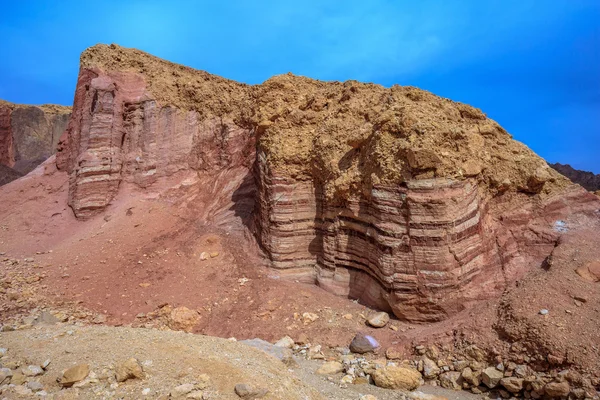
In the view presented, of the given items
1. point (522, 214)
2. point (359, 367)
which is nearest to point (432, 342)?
point (359, 367)

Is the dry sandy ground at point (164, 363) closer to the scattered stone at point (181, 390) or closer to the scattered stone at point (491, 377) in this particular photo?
the scattered stone at point (181, 390)

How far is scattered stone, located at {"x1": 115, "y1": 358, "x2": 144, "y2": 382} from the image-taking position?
451cm

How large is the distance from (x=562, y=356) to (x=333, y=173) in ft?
18.3

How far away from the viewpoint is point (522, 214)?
A: 28.7ft

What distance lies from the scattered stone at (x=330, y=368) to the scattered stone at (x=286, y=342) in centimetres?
113

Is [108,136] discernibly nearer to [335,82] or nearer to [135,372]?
[335,82]

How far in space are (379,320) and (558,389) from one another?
3.17 m

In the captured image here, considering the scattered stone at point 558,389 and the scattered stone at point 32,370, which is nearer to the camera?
the scattered stone at point 32,370

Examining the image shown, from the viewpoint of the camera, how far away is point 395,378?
605cm

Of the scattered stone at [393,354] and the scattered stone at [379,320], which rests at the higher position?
the scattered stone at [379,320]

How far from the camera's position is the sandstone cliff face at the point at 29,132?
3294cm

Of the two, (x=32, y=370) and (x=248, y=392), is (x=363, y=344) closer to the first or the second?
(x=248, y=392)

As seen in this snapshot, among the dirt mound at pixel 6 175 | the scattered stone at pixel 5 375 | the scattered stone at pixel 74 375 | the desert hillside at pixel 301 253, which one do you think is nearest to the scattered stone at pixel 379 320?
the desert hillside at pixel 301 253

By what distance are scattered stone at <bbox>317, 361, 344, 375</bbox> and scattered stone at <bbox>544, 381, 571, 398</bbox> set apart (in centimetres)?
306
